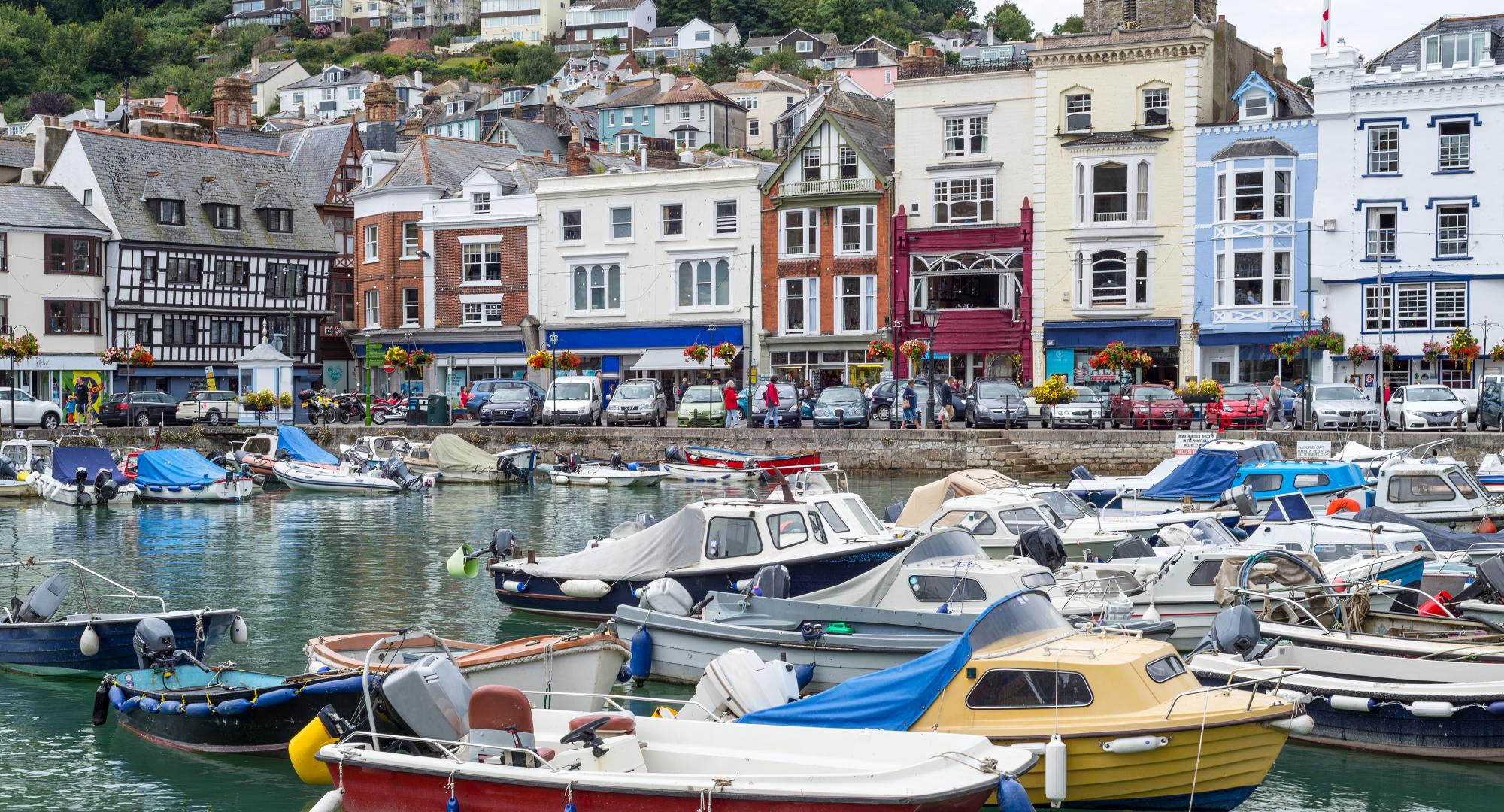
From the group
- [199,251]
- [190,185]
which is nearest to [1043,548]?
Answer: [199,251]

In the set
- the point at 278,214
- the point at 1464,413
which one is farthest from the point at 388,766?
the point at 278,214

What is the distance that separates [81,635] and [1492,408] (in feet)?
130

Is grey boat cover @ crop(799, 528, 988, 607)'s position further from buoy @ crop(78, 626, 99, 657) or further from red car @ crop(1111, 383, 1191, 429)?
red car @ crop(1111, 383, 1191, 429)

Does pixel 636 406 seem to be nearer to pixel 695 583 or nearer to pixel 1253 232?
pixel 1253 232

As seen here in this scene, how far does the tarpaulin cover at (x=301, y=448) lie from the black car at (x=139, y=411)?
884 centimetres

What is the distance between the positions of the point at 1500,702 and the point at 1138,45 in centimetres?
4629

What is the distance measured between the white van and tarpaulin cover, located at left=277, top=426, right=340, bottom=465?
27.4ft

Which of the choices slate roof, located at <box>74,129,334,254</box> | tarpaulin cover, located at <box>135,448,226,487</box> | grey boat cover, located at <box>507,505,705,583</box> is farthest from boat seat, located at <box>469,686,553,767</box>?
slate roof, located at <box>74,129,334,254</box>

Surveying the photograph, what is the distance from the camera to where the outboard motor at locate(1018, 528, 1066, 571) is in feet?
79.6

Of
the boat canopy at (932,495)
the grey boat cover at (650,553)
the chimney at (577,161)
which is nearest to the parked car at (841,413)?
the boat canopy at (932,495)

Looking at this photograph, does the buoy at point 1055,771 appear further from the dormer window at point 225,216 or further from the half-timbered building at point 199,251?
the dormer window at point 225,216

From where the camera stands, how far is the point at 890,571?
64.9 feet

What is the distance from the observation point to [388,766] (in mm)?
13258

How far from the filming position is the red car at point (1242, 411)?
48.2 meters
